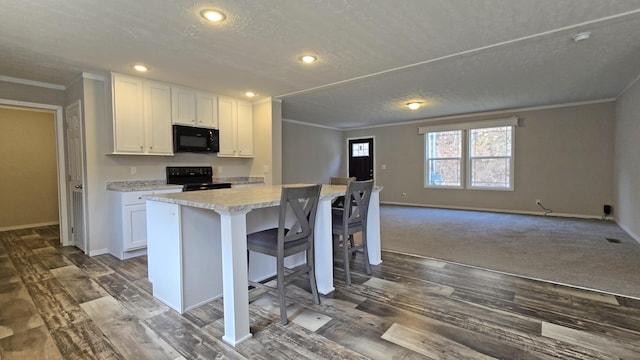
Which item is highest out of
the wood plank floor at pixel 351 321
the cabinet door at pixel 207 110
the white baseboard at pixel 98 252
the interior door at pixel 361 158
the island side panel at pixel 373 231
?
the cabinet door at pixel 207 110

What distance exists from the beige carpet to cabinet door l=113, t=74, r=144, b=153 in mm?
3563

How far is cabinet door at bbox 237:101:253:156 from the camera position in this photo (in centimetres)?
519

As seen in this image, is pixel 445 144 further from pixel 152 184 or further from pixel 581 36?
pixel 152 184

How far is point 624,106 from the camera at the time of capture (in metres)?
4.91

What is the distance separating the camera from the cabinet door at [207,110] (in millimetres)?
4613

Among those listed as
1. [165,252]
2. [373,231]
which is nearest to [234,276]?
[165,252]

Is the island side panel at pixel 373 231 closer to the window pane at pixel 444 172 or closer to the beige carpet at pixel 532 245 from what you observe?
the beige carpet at pixel 532 245

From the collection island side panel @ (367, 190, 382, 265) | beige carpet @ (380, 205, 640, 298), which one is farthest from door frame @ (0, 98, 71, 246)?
beige carpet @ (380, 205, 640, 298)

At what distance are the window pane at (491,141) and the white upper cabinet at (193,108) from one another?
5697 millimetres

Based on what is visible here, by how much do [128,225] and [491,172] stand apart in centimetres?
705

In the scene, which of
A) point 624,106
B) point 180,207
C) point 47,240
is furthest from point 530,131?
point 47,240

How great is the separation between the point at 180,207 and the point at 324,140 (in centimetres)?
678

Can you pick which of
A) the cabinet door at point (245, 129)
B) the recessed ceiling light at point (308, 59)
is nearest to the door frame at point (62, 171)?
the cabinet door at point (245, 129)

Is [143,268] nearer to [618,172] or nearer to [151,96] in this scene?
[151,96]
